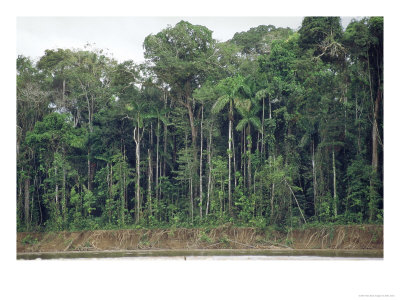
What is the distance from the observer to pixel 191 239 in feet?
52.9

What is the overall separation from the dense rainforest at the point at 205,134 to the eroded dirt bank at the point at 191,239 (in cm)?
40

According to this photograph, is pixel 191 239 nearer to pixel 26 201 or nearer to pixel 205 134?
pixel 205 134

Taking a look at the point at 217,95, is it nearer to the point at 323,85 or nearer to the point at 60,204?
the point at 323,85

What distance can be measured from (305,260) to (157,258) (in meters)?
4.03

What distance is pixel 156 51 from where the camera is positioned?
17.3m

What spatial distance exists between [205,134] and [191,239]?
379 cm

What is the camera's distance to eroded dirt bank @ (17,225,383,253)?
15362 millimetres

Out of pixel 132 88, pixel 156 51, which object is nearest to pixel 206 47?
pixel 156 51

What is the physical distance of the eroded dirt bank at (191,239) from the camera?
1536 centimetres

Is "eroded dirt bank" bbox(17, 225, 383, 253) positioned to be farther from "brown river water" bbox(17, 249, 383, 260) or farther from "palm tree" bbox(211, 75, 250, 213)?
"palm tree" bbox(211, 75, 250, 213)

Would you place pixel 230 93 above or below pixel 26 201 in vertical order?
above

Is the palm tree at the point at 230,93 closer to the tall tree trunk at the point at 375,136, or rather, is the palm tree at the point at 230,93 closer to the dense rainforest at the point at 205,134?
the dense rainforest at the point at 205,134

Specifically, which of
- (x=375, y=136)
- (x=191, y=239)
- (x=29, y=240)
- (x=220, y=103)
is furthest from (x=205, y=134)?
(x=29, y=240)

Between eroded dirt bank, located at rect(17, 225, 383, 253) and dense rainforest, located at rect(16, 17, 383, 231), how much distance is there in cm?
40
